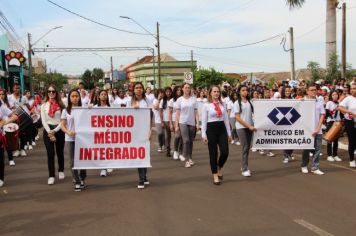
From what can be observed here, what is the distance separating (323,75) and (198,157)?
14.8m

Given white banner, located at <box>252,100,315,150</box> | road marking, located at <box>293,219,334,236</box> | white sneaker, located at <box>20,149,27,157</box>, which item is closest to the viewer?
road marking, located at <box>293,219,334,236</box>

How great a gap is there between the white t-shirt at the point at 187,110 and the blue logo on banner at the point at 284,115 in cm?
191

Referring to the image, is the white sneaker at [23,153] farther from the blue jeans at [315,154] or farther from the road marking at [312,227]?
the road marking at [312,227]

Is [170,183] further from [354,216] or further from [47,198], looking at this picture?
[354,216]

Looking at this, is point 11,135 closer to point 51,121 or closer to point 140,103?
point 51,121

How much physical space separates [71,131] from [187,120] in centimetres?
→ 331

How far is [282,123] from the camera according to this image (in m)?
9.95

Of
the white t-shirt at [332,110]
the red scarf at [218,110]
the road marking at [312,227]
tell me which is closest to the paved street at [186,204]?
the road marking at [312,227]

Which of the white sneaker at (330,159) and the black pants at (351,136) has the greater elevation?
the black pants at (351,136)

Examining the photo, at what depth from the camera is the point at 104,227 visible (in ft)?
19.6

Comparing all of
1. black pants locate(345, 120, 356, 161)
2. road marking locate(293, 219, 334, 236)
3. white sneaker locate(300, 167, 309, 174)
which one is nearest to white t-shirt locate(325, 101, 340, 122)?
black pants locate(345, 120, 356, 161)

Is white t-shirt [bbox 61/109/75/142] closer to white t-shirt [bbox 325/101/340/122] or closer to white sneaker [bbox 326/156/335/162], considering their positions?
white sneaker [bbox 326/156/335/162]

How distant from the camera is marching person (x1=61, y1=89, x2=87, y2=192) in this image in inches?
326

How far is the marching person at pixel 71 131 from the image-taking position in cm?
827
